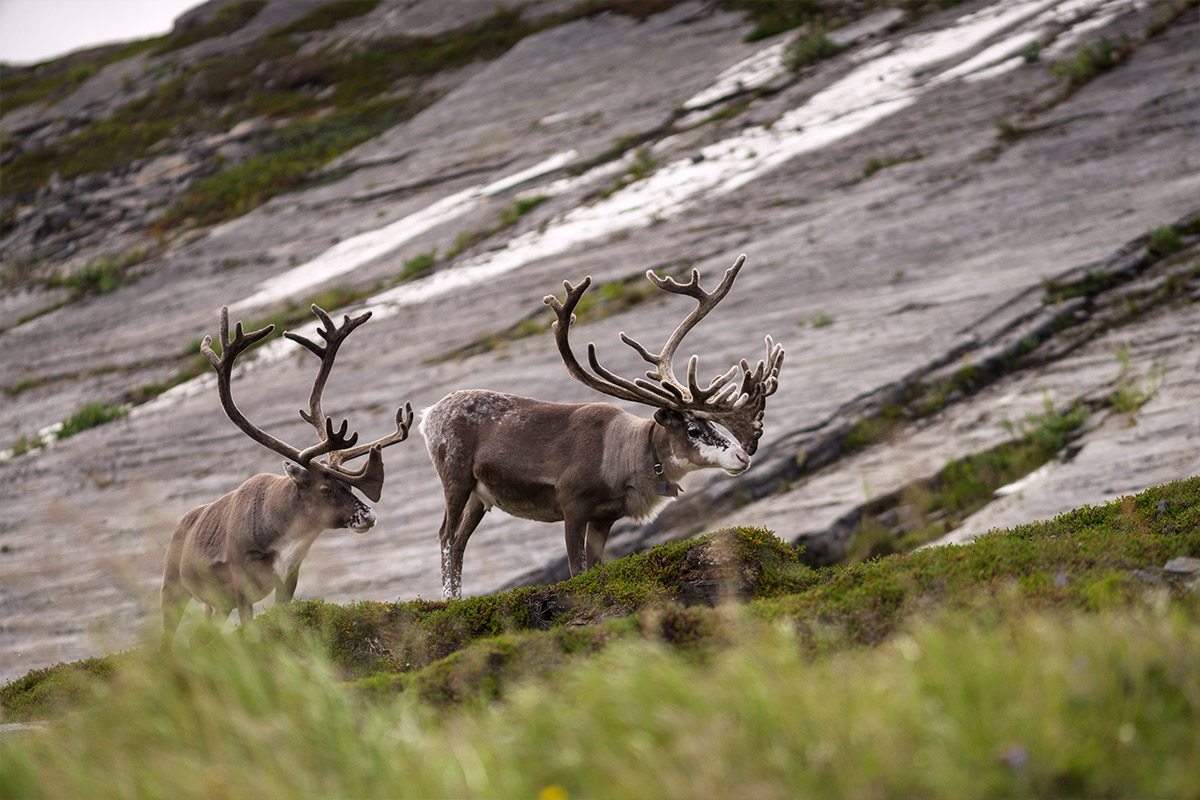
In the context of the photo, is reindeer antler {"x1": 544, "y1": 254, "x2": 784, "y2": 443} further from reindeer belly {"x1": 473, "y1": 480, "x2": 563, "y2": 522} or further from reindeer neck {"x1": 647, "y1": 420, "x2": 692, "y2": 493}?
reindeer belly {"x1": 473, "y1": 480, "x2": 563, "y2": 522}

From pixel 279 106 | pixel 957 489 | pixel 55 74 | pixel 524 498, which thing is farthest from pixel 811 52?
pixel 55 74

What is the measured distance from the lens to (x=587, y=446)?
9586mm

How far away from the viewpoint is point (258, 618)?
733 cm

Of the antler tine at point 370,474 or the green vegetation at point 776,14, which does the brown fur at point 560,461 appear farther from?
the green vegetation at point 776,14

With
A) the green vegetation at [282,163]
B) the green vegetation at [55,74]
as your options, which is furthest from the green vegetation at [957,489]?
the green vegetation at [55,74]

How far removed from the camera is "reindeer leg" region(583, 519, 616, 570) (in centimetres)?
962

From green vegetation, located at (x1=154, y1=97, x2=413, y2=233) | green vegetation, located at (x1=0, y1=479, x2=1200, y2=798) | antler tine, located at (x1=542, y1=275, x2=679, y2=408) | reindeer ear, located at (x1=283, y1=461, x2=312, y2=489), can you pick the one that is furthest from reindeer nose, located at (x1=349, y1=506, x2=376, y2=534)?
green vegetation, located at (x1=154, y1=97, x2=413, y2=233)

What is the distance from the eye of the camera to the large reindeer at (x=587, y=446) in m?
9.28

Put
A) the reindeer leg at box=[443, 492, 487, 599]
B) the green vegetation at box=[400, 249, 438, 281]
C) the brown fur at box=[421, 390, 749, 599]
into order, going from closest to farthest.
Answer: the brown fur at box=[421, 390, 749, 599]
the reindeer leg at box=[443, 492, 487, 599]
the green vegetation at box=[400, 249, 438, 281]

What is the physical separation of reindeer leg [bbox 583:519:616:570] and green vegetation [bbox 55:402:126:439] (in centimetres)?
1929

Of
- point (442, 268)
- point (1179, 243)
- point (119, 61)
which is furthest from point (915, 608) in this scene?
point (119, 61)

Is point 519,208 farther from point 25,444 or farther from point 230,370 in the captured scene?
point 230,370

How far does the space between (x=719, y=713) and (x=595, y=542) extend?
636cm

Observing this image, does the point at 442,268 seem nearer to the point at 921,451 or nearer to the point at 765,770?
the point at 921,451
